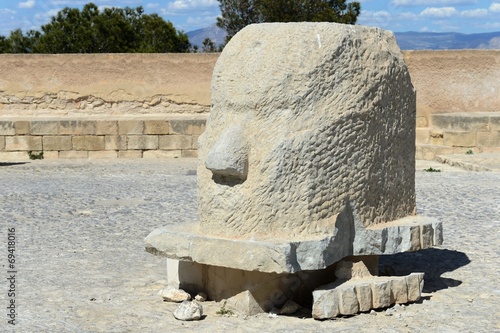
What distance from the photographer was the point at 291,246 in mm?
4637

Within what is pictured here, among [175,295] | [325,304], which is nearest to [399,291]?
[325,304]

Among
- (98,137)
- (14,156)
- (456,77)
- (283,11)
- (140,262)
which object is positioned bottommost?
(14,156)

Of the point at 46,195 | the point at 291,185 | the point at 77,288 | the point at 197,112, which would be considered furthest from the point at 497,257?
the point at 197,112

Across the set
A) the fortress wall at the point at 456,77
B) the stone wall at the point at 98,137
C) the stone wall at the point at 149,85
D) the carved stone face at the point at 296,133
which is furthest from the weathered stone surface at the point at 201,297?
the fortress wall at the point at 456,77

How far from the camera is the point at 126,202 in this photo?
30.1 ft

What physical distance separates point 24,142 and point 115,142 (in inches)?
64.6

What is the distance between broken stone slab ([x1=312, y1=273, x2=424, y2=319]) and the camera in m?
4.73

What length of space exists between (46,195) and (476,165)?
6.33 m

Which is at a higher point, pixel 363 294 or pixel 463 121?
pixel 463 121

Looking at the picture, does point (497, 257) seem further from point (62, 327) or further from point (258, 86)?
point (62, 327)

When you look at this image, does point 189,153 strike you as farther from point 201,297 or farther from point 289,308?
point 289,308

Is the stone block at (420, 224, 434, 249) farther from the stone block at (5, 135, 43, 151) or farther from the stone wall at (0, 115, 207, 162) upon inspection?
the stone block at (5, 135, 43, 151)

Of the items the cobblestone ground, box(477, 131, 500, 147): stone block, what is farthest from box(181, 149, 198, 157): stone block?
box(477, 131, 500, 147): stone block

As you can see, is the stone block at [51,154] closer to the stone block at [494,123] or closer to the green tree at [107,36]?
the stone block at [494,123]
